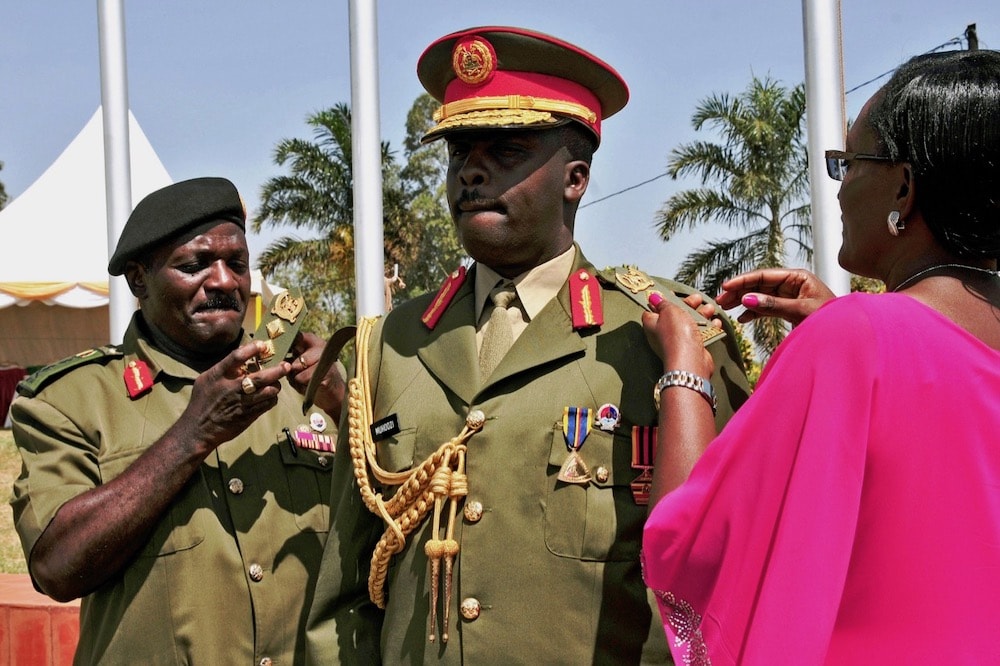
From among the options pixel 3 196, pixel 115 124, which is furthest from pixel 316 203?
pixel 3 196

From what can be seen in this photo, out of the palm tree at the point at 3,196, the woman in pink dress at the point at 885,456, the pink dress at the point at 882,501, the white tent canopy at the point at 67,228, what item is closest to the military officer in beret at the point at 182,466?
the woman in pink dress at the point at 885,456

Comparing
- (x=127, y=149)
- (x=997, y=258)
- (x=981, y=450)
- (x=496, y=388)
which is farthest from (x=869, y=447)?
(x=127, y=149)

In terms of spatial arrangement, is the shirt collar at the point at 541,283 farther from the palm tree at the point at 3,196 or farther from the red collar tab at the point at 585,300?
the palm tree at the point at 3,196

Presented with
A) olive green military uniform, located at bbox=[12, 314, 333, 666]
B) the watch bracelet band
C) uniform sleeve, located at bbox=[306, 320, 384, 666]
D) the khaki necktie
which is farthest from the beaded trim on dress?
olive green military uniform, located at bbox=[12, 314, 333, 666]

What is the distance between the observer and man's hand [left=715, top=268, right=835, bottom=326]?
2.28 m

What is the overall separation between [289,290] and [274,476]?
0.53 meters

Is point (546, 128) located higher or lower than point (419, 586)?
higher

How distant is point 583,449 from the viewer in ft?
8.07

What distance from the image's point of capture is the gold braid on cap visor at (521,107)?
101 inches

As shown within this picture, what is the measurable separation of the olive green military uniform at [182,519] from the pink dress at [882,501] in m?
1.65

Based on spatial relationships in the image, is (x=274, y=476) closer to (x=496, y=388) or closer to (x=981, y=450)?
(x=496, y=388)

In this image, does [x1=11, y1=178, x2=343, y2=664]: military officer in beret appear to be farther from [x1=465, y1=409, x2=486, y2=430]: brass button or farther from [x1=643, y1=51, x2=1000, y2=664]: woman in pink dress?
[x1=643, y1=51, x2=1000, y2=664]: woman in pink dress

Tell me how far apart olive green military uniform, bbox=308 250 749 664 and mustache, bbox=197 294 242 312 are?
2.16 ft

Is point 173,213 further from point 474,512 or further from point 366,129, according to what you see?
point 366,129
